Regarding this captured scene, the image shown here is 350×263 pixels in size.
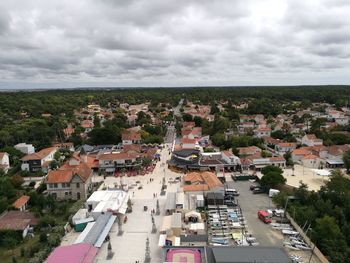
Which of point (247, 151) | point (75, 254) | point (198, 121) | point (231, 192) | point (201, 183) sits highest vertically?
point (75, 254)

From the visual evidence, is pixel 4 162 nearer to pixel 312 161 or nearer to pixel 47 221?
pixel 47 221

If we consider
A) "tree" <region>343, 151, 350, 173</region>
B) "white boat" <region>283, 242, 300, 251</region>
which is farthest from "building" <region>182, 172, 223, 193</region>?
"tree" <region>343, 151, 350, 173</region>

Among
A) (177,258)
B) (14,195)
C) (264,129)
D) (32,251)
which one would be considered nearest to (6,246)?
(32,251)

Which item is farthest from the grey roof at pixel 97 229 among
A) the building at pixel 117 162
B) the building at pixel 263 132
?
the building at pixel 263 132

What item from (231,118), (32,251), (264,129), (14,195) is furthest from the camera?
(231,118)

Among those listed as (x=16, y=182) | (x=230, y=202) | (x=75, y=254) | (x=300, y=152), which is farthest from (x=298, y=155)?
(x=16, y=182)

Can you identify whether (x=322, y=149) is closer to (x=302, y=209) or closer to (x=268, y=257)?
(x=302, y=209)

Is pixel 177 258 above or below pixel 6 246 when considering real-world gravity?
above

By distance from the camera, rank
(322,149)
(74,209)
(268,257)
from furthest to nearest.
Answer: (322,149) < (74,209) < (268,257)
